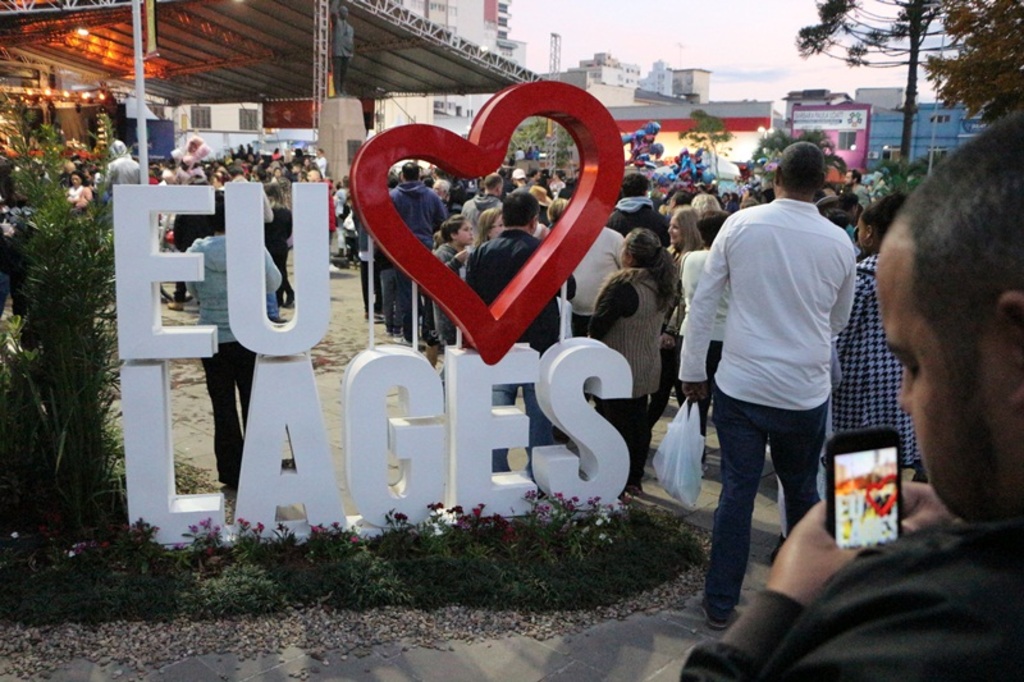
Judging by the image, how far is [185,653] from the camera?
3648 millimetres

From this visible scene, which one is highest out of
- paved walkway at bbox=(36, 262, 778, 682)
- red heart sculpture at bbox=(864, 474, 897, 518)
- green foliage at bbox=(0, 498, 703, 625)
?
red heart sculpture at bbox=(864, 474, 897, 518)

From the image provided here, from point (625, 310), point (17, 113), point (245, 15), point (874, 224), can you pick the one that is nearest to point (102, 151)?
point (17, 113)

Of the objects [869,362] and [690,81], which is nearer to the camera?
[869,362]

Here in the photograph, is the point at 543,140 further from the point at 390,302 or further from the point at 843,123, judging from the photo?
the point at 390,302

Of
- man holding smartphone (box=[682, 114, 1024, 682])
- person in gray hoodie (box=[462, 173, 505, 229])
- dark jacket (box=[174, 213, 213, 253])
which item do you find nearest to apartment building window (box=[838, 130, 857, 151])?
person in gray hoodie (box=[462, 173, 505, 229])

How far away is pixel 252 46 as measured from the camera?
124ft

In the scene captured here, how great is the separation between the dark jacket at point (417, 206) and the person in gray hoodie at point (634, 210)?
2604 millimetres

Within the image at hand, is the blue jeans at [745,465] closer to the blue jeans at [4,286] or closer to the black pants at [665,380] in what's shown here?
the black pants at [665,380]

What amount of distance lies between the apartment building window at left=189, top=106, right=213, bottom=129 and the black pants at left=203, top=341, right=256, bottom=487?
6469 cm

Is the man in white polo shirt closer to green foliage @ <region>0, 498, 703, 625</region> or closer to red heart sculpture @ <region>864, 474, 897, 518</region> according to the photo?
green foliage @ <region>0, 498, 703, 625</region>

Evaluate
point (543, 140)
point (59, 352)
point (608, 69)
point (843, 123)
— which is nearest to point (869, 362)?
point (59, 352)

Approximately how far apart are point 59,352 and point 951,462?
4.48 meters

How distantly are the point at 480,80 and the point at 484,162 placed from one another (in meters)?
35.1

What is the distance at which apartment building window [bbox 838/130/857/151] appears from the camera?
55812 mm
